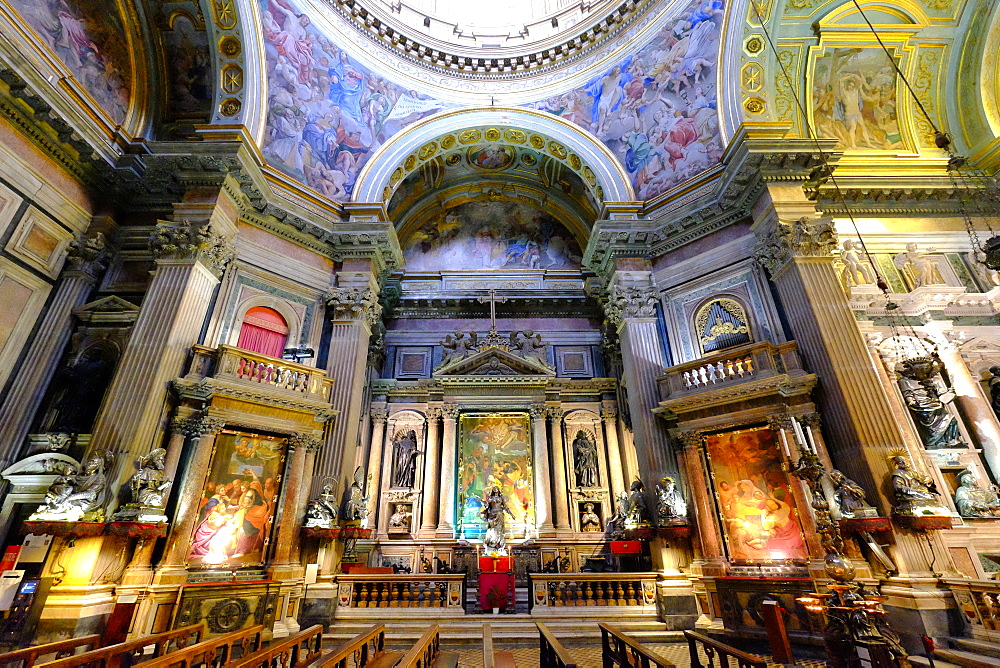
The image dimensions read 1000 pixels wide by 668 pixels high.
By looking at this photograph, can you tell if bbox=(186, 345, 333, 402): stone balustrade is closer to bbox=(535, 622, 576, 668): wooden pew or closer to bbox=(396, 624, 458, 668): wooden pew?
bbox=(396, 624, 458, 668): wooden pew

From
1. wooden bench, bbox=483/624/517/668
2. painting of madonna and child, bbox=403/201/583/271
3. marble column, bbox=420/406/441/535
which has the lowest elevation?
wooden bench, bbox=483/624/517/668

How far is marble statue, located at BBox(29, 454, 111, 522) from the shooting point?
7691mm

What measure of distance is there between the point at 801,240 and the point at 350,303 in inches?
447

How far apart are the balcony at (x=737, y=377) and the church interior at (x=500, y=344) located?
0.28ft

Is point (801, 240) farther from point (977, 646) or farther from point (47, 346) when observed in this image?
point (47, 346)

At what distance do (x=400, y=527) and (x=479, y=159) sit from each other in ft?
43.7

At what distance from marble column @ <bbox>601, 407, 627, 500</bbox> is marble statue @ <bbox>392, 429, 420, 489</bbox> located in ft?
21.0

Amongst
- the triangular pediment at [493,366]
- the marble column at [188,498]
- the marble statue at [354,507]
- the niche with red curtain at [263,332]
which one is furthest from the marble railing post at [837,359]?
the marble column at [188,498]

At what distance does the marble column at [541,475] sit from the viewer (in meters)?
14.3

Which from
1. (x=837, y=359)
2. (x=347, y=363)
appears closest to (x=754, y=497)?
(x=837, y=359)

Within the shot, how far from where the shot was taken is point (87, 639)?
508 cm

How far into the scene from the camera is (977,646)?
673 cm

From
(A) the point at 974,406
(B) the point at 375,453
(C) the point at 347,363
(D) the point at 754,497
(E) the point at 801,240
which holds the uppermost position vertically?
(E) the point at 801,240

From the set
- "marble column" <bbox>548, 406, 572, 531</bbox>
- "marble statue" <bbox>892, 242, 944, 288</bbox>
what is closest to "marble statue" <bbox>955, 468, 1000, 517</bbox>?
"marble statue" <bbox>892, 242, 944, 288</bbox>
